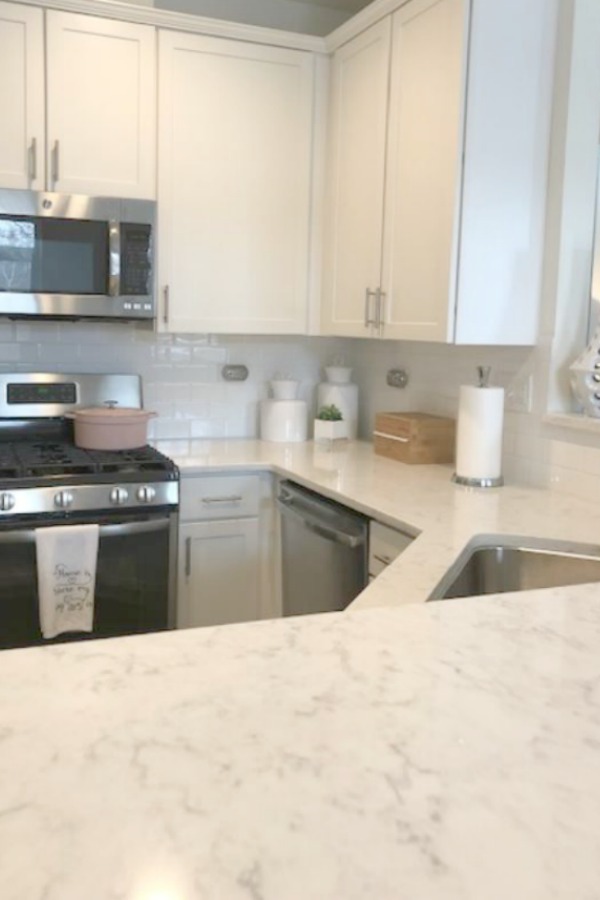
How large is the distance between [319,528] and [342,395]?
1.02m

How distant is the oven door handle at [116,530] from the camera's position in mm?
2432

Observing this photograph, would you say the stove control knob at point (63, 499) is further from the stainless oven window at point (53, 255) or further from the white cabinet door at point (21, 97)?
the white cabinet door at point (21, 97)

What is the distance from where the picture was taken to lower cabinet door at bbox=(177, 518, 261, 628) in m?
2.87

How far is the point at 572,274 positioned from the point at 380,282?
0.64 meters

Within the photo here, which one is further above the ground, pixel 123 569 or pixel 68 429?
pixel 68 429

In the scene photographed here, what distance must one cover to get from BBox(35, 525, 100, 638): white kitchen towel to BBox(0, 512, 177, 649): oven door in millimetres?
26

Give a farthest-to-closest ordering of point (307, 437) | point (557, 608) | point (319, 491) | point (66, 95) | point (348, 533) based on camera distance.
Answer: point (307, 437)
point (66, 95)
point (319, 491)
point (348, 533)
point (557, 608)

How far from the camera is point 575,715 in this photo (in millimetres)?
852

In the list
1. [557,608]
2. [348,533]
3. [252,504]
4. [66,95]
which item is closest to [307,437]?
[252,504]

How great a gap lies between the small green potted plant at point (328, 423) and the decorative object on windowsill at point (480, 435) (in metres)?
0.83

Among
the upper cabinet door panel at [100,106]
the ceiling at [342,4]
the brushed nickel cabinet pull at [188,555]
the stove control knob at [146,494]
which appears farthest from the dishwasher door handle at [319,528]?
the ceiling at [342,4]

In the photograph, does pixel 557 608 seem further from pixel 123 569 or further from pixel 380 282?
pixel 380 282

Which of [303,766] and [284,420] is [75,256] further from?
[303,766]

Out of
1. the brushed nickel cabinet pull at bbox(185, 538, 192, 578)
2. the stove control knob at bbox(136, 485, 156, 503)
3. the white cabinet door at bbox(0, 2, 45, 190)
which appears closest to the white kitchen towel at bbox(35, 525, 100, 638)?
the stove control knob at bbox(136, 485, 156, 503)
